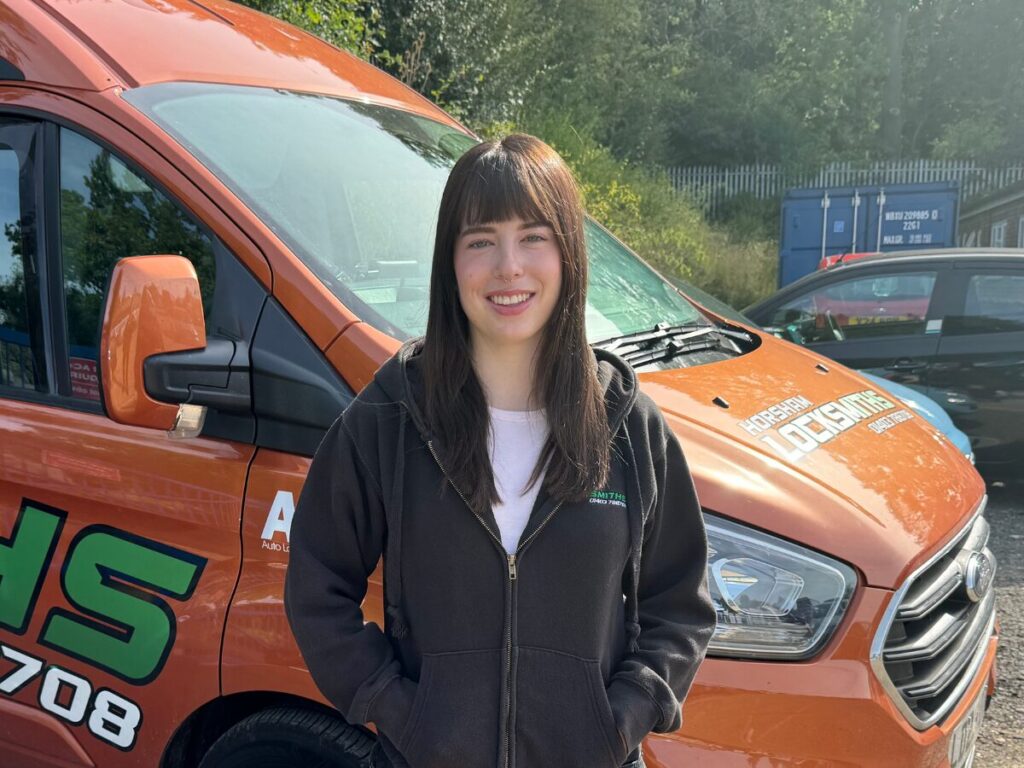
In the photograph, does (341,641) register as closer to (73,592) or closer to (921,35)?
(73,592)

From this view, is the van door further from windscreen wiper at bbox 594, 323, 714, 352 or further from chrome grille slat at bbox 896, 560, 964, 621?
chrome grille slat at bbox 896, 560, 964, 621

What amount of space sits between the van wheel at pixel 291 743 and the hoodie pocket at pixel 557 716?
0.56 meters

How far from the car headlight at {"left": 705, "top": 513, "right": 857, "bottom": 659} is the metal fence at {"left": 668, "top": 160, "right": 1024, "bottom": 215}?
840 inches

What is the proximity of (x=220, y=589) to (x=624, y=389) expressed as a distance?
3.41 feet

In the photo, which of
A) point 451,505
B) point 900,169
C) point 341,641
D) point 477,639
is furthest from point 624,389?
point 900,169

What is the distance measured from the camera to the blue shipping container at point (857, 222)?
625 inches

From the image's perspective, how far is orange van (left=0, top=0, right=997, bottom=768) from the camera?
1811 millimetres

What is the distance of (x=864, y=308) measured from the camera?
6.51m

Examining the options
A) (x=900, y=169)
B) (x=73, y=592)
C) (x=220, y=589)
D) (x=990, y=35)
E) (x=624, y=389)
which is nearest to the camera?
(x=624, y=389)

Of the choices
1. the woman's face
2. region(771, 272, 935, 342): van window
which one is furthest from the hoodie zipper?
region(771, 272, 935, 342): van window

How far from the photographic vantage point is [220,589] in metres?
2.04

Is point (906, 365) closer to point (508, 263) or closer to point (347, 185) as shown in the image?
point (347, 185)

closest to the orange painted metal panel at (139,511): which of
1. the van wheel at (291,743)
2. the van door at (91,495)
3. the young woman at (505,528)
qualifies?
the van door at (91,495)

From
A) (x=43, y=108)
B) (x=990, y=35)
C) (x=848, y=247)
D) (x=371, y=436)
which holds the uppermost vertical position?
(x=990, y=35)
